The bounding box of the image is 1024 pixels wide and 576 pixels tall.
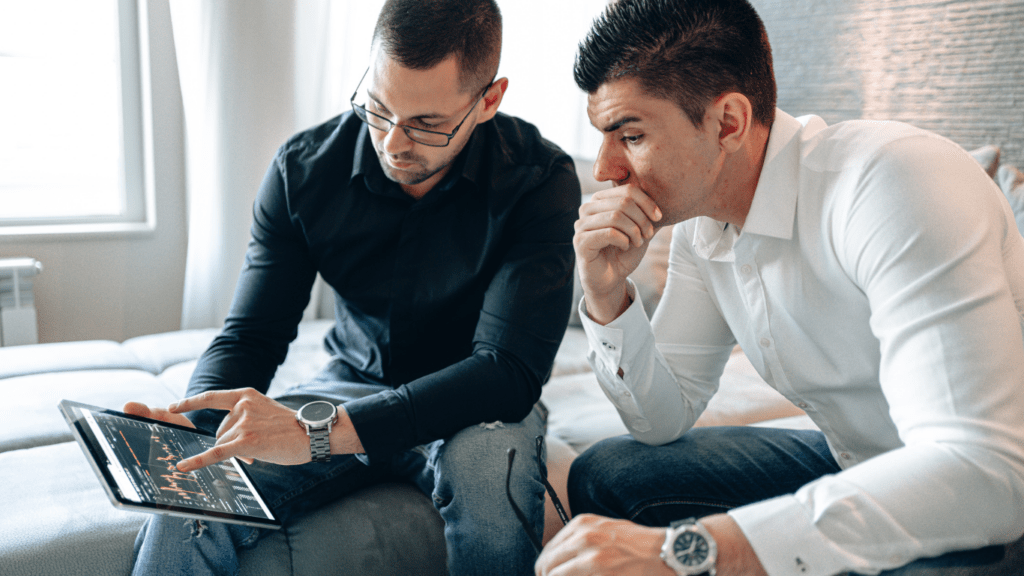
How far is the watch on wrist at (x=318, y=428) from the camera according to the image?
105 centimetres

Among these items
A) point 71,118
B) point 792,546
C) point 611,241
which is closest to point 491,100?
point 611,241

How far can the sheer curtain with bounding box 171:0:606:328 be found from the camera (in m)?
2.36

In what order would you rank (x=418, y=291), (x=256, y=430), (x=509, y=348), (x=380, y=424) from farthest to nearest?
(x=418, y=291) → (x=509, y=348) → (x=380, y=424) → (x=256, y=430)

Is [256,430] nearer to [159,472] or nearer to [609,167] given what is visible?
[159,472]

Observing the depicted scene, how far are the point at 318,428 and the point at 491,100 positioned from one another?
27.1 inches

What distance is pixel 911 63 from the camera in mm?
2207

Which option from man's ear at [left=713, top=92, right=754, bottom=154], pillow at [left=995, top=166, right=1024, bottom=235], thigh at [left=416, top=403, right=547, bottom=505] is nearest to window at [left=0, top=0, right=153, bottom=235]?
thigh at [left=416, top=403, right=547, bottom=505]

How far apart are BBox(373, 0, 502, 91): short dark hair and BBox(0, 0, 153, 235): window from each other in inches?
66.2

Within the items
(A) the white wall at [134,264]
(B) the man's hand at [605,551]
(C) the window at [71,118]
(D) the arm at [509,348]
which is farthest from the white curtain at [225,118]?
(B) the man's hand at [605,551]

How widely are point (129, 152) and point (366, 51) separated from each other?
92cm

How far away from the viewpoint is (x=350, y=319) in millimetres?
1472

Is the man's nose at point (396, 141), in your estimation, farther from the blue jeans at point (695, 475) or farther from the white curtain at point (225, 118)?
the white curtain at point (225, 118)

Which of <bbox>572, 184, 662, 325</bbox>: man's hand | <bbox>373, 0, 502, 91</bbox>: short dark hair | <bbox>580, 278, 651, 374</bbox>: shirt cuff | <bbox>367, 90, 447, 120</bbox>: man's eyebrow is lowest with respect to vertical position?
<bbox>580, 278, 651, 374</bbox>: shirt cuff

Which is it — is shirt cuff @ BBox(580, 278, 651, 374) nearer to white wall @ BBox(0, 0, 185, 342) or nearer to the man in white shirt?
the man in white shirt
